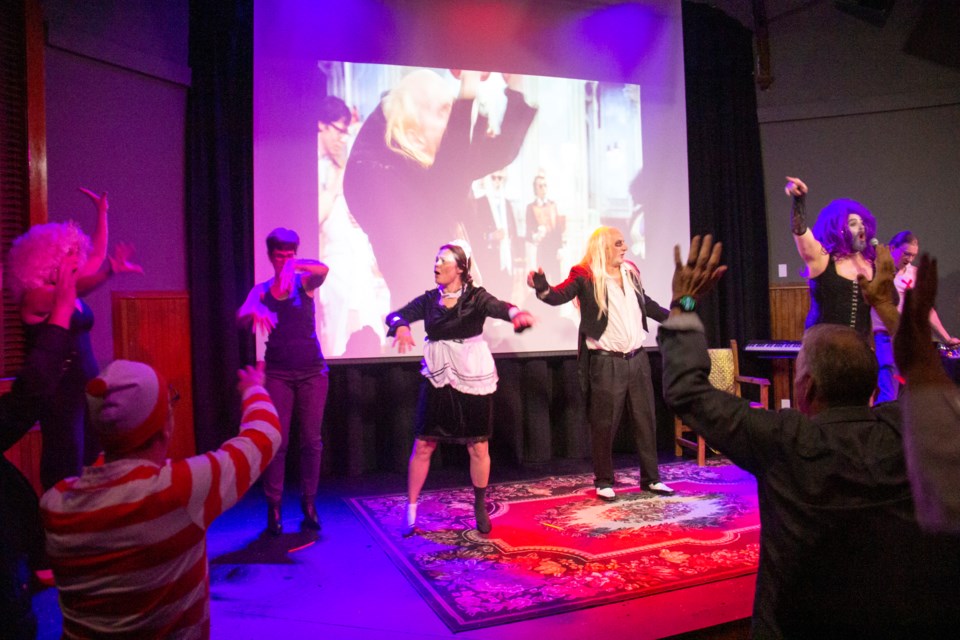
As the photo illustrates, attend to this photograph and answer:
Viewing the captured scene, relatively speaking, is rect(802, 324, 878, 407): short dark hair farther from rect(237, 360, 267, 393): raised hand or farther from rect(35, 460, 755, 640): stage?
rect(35, 460, 755, 640): stage

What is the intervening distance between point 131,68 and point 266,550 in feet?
10.7

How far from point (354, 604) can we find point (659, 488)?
2.39 m

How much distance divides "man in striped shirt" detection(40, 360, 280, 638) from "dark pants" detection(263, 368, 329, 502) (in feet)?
7.34

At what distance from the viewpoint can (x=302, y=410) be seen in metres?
Answer: 3.74

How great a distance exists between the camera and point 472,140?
5.24 metres

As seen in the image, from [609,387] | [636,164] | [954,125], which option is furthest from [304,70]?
[954,125]

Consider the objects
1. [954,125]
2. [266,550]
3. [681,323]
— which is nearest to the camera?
[681,323]

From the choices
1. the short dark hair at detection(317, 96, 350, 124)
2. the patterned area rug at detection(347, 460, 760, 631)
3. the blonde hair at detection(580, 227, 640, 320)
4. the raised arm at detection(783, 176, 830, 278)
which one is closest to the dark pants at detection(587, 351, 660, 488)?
the patterned area rug at detection(347, 460, 760, 631)

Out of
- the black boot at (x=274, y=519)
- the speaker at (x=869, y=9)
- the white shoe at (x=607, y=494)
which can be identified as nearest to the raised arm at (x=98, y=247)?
the black boot at (x=274, y=519)

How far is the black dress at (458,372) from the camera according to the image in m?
3.59

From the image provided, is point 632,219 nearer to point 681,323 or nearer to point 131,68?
point 131,68

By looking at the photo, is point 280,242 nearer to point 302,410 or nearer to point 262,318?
point 262,318

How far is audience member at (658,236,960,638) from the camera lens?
1.33m

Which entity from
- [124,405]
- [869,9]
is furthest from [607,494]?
[869,9]
